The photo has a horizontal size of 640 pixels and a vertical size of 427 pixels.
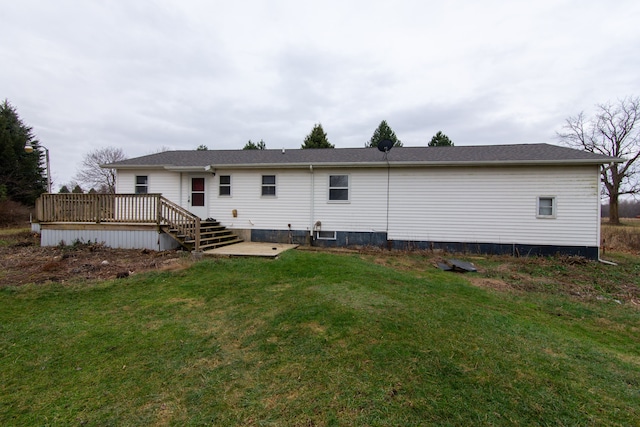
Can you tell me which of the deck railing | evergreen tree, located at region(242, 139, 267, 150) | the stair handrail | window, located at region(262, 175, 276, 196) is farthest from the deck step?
evergreen tree, located at region(242, 139, 267, 150)

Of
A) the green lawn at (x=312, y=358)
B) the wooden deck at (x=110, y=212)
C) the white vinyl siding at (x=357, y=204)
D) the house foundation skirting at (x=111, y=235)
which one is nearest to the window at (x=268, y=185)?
the white vinyl siding at (x=357, y=204)

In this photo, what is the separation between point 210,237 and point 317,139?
17964 mm

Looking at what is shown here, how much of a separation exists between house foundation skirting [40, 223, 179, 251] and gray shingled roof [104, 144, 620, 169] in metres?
2.90

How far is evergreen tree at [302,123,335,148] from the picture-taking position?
24906 millimetres

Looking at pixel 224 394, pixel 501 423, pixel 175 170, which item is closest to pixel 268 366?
pixel 224 394

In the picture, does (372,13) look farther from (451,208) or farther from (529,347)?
(529,347)

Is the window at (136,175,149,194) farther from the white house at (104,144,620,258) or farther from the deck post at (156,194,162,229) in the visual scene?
the deck post at (156,194,162,229)

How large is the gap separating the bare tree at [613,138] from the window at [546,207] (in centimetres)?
2238

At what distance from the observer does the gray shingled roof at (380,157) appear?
9016 mm

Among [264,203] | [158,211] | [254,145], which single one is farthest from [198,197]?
[254,145]

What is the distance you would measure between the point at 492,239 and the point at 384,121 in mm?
19112

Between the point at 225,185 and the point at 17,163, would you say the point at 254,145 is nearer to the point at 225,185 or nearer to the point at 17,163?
the point at 225,185

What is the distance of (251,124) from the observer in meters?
23.1

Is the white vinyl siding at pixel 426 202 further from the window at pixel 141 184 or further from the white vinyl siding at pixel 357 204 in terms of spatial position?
the window at pixel 141 184
